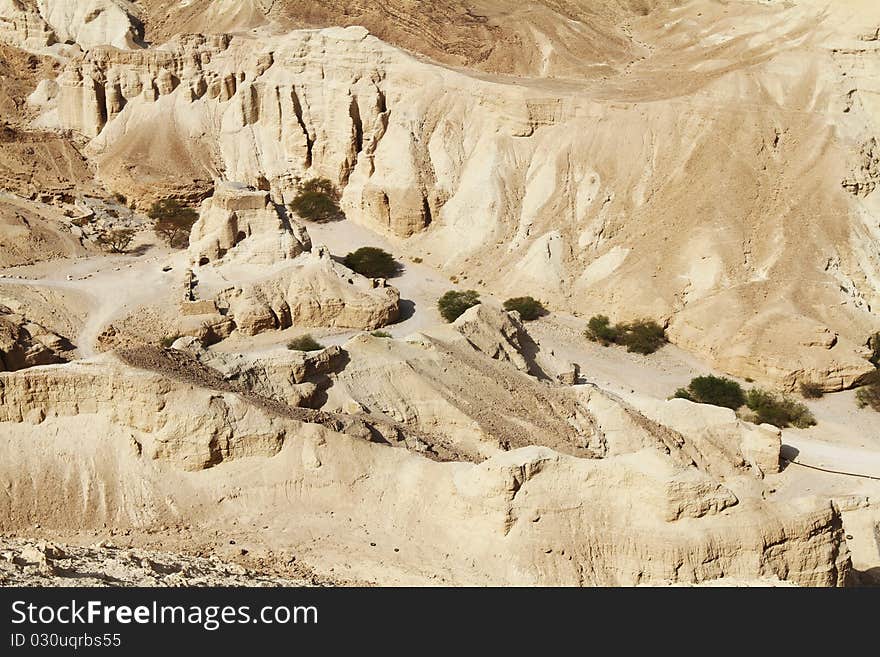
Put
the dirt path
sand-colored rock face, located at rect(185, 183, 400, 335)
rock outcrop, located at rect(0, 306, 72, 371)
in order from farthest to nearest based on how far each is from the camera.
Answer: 1. sand-colored rock face, located at rect(185, 183, 400, 335)
2. the dirt path
3. rock outcrop, located at rect(0, 306, 72, 371)

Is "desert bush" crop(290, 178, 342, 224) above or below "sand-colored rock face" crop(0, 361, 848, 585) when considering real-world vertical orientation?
above

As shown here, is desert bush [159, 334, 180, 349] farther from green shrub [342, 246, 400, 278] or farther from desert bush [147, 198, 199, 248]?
desert bush [147, 198, 199, 248]

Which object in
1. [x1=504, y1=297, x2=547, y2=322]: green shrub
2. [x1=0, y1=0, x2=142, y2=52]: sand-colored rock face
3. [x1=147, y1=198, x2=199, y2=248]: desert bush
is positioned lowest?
[x1=504, y1=297, x2=547, y2=322]: green shrub

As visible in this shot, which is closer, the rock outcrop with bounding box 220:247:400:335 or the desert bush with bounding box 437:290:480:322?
the rock outcrop with bounding box 220:247:400:335

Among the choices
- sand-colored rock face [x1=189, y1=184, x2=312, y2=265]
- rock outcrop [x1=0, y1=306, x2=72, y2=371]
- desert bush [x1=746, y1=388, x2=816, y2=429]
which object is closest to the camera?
rock outcrop [x1=0, y1=306, x2=72, y2=371]

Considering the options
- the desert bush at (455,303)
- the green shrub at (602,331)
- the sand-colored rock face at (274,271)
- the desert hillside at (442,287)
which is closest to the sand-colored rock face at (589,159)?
the desert hillside at (442,287)

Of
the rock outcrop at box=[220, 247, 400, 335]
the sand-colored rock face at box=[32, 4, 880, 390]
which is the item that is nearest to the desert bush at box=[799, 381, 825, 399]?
the sand-colored rock face at box=[32, 4, 880, 390]

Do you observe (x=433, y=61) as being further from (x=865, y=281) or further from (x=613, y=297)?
(x=865, y=281)
